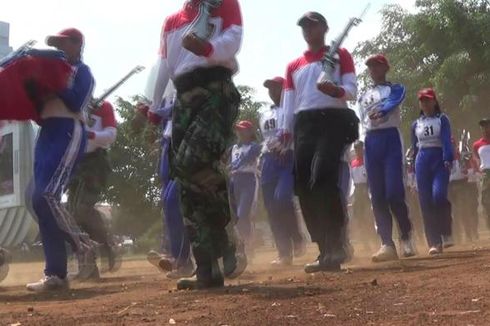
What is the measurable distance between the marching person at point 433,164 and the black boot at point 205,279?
450cm

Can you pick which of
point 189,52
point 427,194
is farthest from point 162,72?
point 427,194

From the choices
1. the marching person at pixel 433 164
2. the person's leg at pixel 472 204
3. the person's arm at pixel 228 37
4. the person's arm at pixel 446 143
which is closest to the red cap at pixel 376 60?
the marching person at pixel 433 164

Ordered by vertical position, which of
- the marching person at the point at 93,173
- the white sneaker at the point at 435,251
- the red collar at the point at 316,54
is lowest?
the white sneaker at the point at 435,251

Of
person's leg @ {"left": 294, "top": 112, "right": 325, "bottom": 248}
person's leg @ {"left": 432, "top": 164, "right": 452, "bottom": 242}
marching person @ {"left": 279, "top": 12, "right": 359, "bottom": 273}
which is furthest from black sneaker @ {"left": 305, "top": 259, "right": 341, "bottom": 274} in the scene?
person's leg @ {"left": 432, "top": 164, "right": 452, "bottom": 242}

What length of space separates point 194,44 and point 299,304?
1.54m

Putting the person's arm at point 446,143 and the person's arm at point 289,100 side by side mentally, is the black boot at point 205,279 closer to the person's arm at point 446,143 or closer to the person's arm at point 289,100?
the person's arm at point 289,100

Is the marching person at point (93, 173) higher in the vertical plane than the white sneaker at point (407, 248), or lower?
higher

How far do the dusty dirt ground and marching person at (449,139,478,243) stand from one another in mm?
7620

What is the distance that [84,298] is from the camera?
4.95 metres

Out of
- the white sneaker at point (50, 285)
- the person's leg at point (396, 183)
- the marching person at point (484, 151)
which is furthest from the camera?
the marching person at point (484, 151)

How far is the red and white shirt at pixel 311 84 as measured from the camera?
20.4ft

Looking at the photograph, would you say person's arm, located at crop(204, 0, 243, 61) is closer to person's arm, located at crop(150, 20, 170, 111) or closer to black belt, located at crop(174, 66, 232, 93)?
black belt, located at crop(174, 66, 232, 93)

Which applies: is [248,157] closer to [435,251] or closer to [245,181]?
[245,181]

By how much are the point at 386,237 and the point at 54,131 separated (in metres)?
3.25
